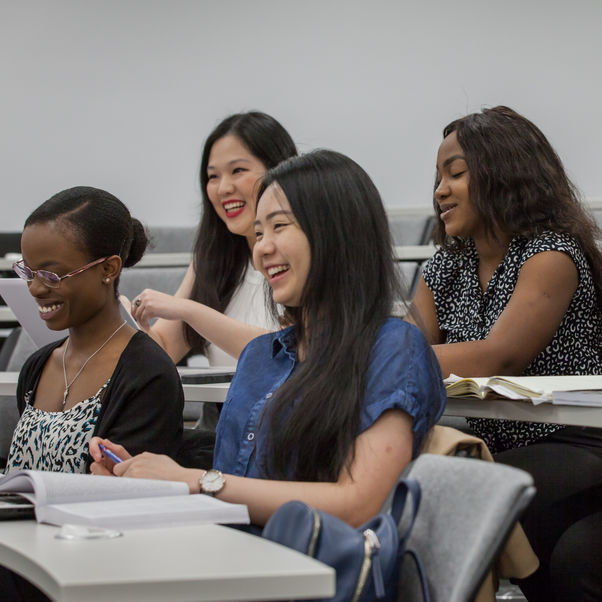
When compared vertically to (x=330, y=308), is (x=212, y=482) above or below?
below

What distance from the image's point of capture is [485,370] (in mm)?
1880

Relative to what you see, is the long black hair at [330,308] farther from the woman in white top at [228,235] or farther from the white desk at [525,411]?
the woman in white top at [228,235]

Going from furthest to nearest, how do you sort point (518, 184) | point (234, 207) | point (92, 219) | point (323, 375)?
point (234, 207) → point (518, 184) → point (92, 219) → point (323, 375)

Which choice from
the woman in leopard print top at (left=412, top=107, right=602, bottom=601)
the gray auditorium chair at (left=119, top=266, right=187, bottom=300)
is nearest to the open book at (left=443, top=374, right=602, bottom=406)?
the woman in leopard print top at (left=412, top=107, right=602, bottom=601)

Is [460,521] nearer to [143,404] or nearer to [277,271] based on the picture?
[277,271]

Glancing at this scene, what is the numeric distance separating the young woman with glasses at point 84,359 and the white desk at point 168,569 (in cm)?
61

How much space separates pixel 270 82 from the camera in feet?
16.3

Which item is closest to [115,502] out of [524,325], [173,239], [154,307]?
[524,325]

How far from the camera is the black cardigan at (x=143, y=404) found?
5.16 feet

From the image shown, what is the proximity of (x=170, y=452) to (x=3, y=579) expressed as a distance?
0.35 meters

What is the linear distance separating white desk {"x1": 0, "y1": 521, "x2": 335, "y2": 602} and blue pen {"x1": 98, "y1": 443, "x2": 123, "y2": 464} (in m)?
0.41

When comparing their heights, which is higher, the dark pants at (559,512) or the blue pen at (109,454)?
the blue pen at (109,454)

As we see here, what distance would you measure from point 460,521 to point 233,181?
181 centimetres

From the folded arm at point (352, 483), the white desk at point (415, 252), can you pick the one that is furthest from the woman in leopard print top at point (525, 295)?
the white desk at point (415, 252)
